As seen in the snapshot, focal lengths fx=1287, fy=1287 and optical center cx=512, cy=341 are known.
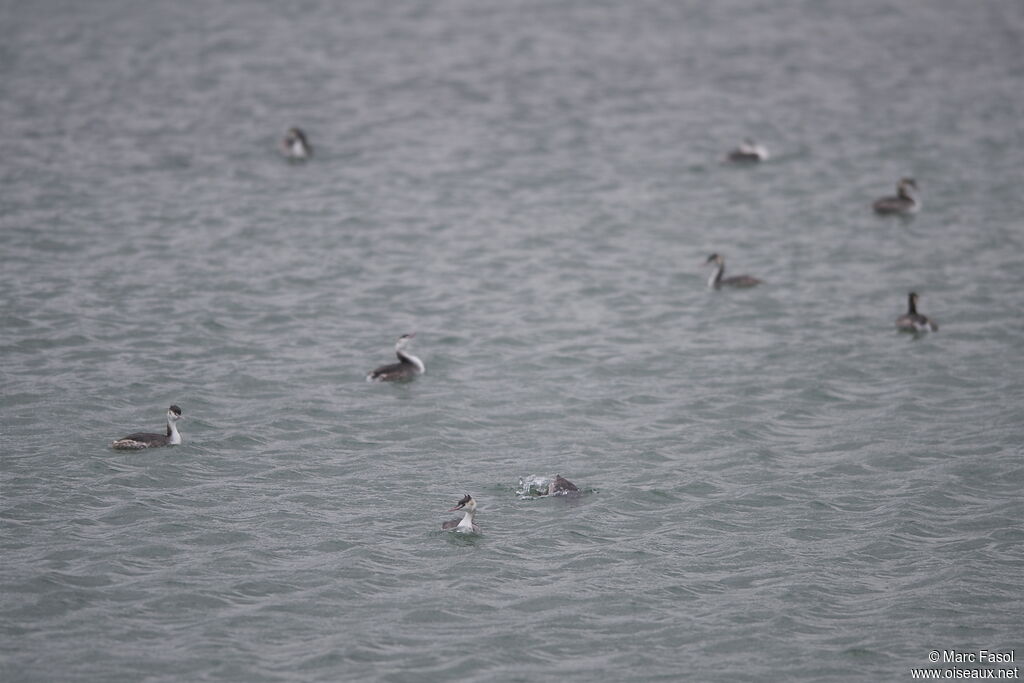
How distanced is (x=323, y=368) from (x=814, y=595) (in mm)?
10170

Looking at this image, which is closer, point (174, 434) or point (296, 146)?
point (174, 434)

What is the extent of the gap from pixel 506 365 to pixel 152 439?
6.86m

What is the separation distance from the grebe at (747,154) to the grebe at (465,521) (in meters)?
19.9

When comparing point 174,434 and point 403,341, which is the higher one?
point 403,341

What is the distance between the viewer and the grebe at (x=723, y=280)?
26.7 meters

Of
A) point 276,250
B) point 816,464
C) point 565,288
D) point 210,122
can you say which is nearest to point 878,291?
point 565,288

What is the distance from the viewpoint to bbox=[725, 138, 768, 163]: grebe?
34091 millimetres

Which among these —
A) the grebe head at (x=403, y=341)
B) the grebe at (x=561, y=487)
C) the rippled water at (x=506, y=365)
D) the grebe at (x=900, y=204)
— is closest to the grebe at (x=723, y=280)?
the rippled water at (x=506, y=365)

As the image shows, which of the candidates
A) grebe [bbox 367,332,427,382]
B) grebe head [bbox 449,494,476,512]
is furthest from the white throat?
grebe head [bbox 449,494,476,512]

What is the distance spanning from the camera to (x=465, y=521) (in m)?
16.3

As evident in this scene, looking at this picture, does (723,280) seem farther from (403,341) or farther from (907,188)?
(403,341)

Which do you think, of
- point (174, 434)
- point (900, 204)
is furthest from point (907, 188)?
point (174, 434)

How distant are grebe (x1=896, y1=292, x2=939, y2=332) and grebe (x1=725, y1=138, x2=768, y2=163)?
1076 centimetres

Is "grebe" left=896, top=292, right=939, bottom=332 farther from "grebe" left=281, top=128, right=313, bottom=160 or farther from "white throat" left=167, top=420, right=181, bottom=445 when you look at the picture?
"grebe" left=281, top=128, right=313, bottom=160
